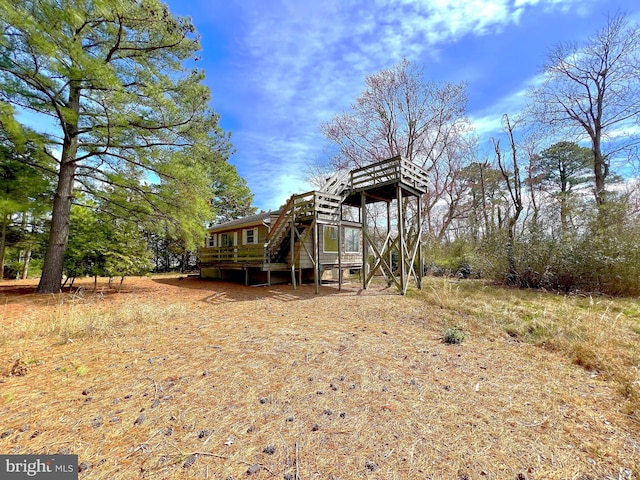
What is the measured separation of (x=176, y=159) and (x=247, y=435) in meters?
9.29

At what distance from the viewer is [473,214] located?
1866 centimetres

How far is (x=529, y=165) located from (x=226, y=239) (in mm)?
19116

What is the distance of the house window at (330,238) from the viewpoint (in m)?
13.7

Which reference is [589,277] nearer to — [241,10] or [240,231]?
[241,10]

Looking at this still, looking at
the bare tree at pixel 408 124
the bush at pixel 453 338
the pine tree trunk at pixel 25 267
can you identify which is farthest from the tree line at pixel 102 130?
the bare tree at pixel 408 124

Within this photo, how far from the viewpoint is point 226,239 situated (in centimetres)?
1706

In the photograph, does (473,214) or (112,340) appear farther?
(473,214)

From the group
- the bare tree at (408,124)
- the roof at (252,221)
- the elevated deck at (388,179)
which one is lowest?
the roof at (252,221)

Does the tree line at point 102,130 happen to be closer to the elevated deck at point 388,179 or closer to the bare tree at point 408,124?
the elevated deck at point 388,179

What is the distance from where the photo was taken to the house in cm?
1020

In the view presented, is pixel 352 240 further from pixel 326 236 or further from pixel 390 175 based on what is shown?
pixel 390 175


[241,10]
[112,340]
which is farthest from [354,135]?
[112,340]

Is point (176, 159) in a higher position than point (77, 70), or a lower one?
lower

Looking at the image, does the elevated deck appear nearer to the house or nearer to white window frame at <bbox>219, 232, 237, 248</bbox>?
the house
